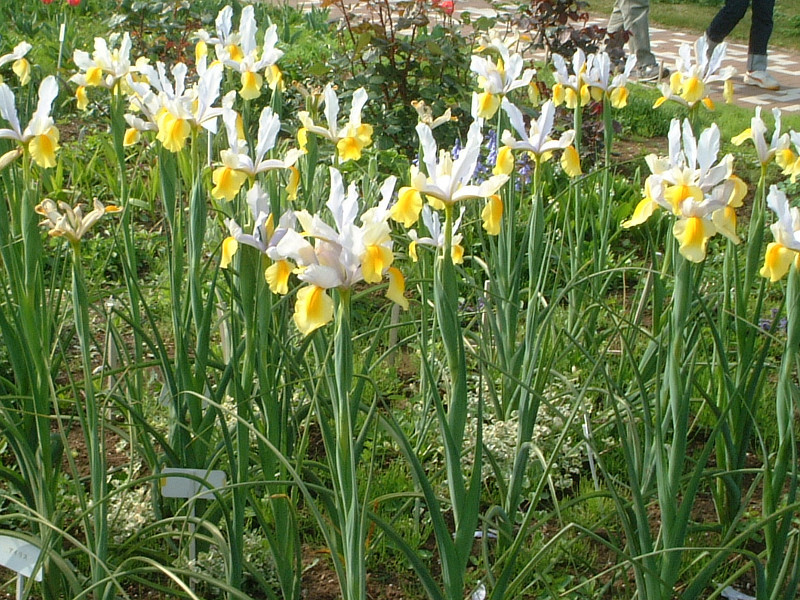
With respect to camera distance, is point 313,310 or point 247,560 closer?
point 313,310

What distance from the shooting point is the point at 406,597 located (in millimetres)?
2029

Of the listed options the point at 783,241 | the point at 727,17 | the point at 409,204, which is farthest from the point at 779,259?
the point at 727,17

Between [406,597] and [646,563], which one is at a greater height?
[646,563]

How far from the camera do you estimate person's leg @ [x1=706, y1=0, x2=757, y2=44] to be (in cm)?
668

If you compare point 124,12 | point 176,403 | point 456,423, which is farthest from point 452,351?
point 124,12

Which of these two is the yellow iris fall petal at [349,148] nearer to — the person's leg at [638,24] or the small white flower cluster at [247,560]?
the small white flower cluster at [247,560]

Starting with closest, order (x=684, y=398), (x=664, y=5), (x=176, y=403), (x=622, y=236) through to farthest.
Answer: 1. (x=684, y=398)
2. (x=176, y=403)
3. (x=622, y=236)
4. (x=664, y=5)

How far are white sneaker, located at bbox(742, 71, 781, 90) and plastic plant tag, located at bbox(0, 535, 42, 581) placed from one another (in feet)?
21.9

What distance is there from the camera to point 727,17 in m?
6.72

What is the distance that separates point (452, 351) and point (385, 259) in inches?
7.9

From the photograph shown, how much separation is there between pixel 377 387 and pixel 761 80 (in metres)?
6.31

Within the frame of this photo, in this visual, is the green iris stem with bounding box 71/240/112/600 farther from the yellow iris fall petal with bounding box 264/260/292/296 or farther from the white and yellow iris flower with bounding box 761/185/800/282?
the white and yellow iris flower with bounding box 761/185/800/282

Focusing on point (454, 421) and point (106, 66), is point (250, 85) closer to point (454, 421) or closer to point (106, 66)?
point (106, 66)

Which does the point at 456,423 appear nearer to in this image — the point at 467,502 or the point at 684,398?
the point at 467,502
